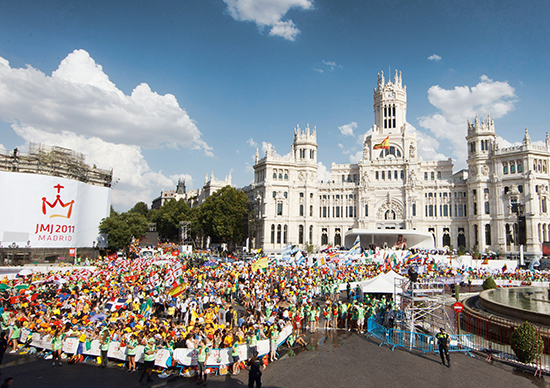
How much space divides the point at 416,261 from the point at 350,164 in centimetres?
4252

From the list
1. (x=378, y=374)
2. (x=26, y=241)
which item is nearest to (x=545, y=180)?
(x=378, y=374)

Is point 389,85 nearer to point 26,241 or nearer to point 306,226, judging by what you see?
point 306,226

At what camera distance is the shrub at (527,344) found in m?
13.9

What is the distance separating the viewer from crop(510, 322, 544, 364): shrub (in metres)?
13.9

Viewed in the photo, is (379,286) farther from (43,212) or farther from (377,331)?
(43,212)

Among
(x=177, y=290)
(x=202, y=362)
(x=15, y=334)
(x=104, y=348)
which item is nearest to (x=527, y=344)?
(x=202, y=362)

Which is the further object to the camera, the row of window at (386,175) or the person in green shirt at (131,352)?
the row of window at (386,175)

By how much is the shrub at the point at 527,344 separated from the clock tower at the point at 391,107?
7185 cm

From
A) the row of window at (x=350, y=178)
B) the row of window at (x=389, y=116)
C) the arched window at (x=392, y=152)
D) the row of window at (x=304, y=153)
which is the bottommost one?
the row of window at (x=350, y=178)

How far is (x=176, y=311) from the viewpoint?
21.3m

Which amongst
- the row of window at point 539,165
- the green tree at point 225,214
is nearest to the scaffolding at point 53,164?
the green tree at point 225,214

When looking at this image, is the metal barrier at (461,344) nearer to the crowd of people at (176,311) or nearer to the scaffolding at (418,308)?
the scaffolding at (418,308)

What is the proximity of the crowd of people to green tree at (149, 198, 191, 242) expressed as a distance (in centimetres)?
6705

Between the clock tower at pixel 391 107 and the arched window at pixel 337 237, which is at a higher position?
the clock tower at pixel 391 107
